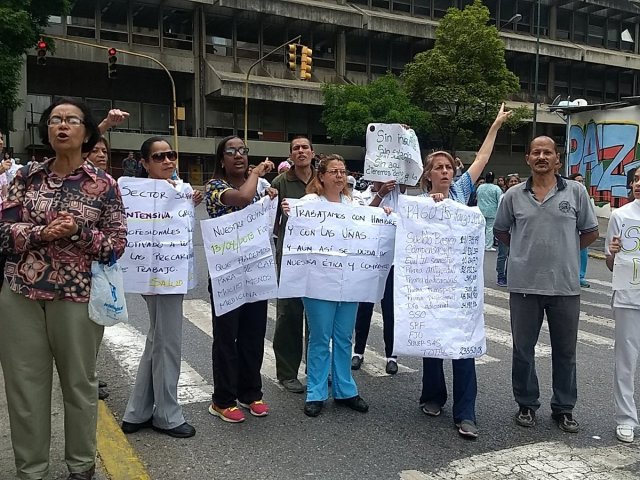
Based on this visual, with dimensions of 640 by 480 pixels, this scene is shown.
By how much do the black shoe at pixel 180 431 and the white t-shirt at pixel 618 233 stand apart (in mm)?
3266

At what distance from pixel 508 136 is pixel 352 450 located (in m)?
47.3

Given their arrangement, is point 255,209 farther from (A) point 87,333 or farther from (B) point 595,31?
(B) point 595,31

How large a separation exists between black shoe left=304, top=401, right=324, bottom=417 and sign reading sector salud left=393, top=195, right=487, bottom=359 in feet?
2.50

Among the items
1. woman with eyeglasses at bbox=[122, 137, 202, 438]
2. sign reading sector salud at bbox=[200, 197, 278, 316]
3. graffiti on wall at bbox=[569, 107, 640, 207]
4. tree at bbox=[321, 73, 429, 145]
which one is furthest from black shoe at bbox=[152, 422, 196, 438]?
tree at bbox=[321, 73, 429, 145]

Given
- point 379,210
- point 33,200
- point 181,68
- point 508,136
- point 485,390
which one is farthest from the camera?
point 508,136

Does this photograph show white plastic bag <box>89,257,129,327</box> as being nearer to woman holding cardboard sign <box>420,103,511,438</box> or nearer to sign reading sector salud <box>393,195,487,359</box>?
sign reading sector salud <box>393,195,487,359</box>

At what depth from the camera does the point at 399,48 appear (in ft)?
148

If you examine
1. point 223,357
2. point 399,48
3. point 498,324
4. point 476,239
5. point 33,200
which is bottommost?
point 498,324

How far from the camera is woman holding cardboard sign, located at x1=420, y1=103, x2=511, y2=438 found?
4535 millimetres

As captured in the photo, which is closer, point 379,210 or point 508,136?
point 379,210

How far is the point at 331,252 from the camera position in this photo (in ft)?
16.2

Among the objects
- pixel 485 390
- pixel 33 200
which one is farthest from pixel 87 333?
pixel 485 390

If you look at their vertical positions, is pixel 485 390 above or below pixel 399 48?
below

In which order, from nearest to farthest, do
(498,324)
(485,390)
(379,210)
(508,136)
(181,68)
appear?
(379,210) → (485,390) → (498,324) → (181,68) → (508,136)
